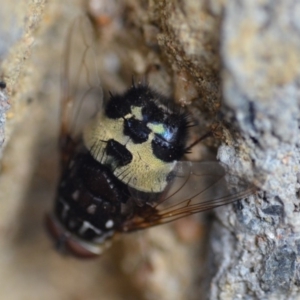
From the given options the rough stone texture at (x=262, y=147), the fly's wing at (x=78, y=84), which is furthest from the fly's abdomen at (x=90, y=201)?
the rough stone texture at (x=262, y=147)

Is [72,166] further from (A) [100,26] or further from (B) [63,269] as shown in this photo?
(B) [63,269]

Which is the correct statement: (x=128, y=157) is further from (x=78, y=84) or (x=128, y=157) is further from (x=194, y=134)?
(x=78, y=84)

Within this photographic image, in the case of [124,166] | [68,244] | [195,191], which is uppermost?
[124,166]

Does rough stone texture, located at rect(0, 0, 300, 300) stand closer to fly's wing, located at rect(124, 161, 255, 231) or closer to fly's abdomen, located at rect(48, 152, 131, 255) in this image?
fly's wing, located at rect(124, 161, 255, 231)

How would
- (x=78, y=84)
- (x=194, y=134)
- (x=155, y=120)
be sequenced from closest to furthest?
(x=155, y=120) → (x=194, y=134) → (x=78, y=84)

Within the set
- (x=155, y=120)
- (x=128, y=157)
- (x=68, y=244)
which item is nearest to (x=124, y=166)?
(x=128, y=157)

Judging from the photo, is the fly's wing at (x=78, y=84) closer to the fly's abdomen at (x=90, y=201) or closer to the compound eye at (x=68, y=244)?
the fly's abdomen at (x=90, y=201)

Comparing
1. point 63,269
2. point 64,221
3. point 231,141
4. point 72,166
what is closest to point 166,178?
point 231,141
